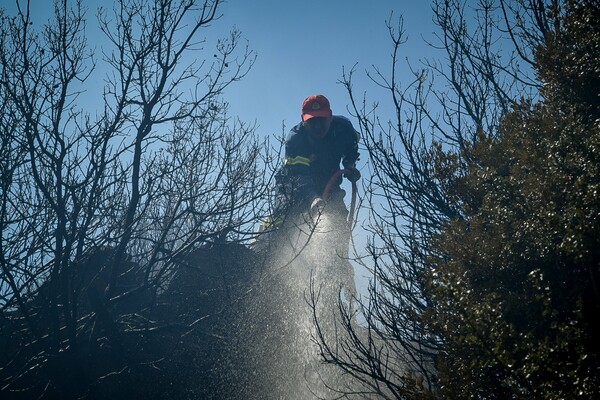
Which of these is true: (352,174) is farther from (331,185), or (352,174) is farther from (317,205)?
(317,205)

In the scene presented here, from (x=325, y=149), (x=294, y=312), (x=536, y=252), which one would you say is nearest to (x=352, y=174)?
(x=325, y=149)

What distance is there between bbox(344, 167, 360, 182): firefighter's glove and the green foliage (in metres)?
3.84

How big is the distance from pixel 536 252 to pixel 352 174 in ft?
15.6

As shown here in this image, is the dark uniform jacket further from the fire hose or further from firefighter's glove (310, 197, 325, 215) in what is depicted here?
firefighter's glove (310, 197, 325, 215)

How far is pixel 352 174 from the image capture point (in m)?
7.85

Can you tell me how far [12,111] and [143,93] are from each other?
1.30 m

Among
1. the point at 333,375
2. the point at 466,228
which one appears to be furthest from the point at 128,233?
the point at 466,228

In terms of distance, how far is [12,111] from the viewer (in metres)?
6.07

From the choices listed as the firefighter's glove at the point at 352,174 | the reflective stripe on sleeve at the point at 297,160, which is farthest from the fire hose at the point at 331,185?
the reflective stripe on sleeve at the point at 297,160

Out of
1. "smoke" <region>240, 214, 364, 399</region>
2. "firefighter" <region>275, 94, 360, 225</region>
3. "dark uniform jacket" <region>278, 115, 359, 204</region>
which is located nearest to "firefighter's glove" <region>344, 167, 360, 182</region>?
"firefighter" <region>275, 94, 360, 225</region>

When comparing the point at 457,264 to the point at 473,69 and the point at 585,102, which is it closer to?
the point at 585,102

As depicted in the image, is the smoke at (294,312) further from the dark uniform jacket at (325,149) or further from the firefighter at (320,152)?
the dark uniform jacket at (325,149)

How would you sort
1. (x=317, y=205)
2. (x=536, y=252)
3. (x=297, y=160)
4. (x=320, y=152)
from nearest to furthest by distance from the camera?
(x=536, y=252) → (x=317, y=205) → (x=297, y=160) → (x=320, y=152)

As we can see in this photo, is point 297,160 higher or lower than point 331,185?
higher
